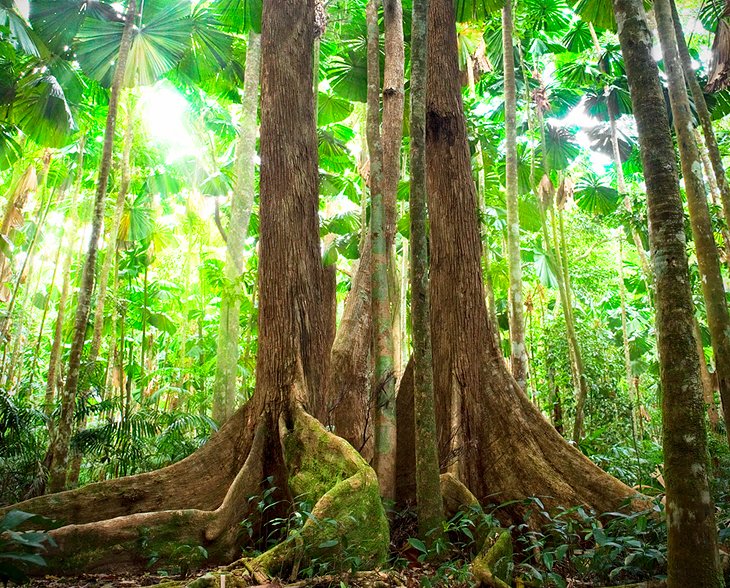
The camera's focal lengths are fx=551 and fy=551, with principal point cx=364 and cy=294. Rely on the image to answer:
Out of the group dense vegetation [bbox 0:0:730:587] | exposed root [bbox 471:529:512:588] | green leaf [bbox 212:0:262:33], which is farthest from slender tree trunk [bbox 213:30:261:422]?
exposed root [bbox 471:529:512:588]

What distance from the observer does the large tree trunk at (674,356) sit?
252cm

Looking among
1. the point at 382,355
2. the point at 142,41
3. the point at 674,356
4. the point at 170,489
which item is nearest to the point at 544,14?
the point at 142,41

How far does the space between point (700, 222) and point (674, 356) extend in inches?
121

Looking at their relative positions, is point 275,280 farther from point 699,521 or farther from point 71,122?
point 71,122

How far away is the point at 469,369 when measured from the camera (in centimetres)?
564

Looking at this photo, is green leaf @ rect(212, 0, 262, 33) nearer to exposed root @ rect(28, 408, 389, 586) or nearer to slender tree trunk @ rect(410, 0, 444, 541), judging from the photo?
slender tree trunk @ rect(410, 0, 444, 541)

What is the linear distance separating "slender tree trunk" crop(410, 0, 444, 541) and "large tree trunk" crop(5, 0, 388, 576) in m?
0.37

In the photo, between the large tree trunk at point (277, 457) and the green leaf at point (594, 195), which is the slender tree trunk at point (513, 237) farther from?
the green leaf at point (594, 195)

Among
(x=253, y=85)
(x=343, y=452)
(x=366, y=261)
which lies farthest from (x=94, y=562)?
(x=253, y=85)

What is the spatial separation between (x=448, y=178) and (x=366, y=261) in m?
1.37

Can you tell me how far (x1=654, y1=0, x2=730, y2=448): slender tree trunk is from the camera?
4.73 metres

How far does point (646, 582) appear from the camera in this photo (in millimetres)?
3148

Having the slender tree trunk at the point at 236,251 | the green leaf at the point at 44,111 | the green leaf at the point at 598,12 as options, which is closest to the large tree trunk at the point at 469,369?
the green leaf at the point at 598,12

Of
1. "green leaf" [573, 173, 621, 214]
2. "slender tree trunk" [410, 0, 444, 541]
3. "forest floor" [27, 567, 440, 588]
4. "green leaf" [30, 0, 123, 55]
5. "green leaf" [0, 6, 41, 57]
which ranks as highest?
"green leaf" [30, 0, 123, 55]
